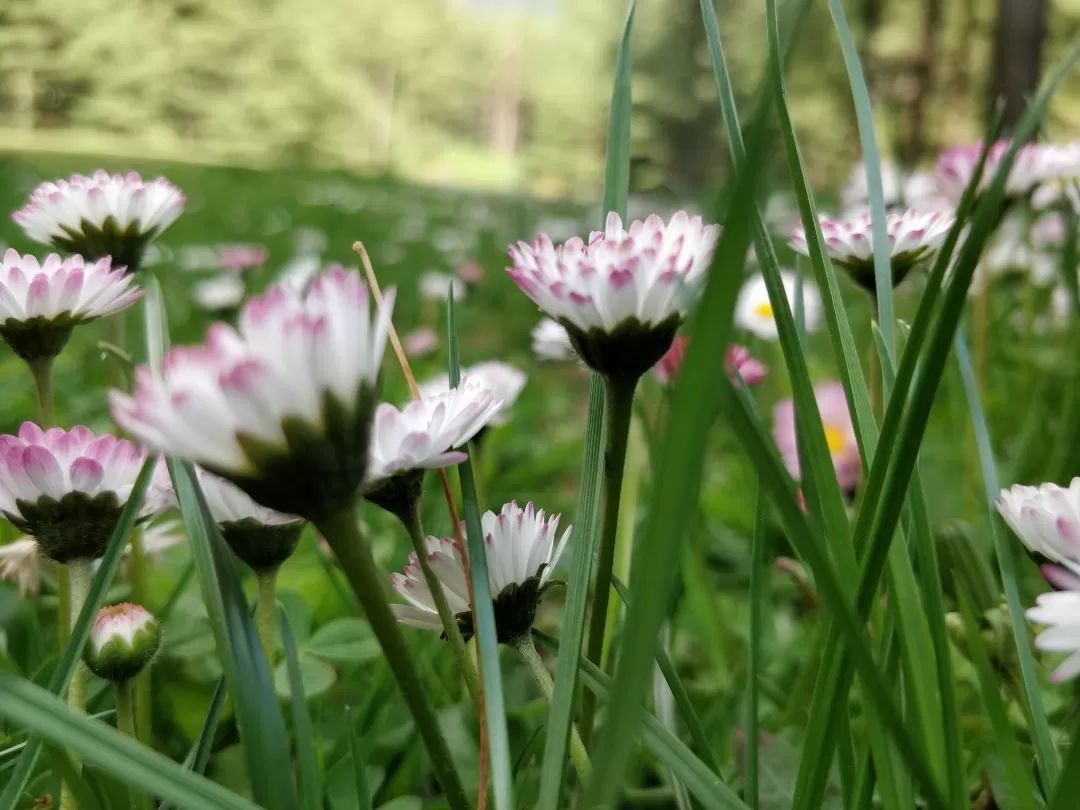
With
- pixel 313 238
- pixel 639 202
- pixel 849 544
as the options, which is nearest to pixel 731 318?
pixel 849 544

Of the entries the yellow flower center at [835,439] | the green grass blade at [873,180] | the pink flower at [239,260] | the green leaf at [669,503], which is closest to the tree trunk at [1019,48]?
the yellow flower center at [835,439]

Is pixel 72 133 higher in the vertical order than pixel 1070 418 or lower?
higher

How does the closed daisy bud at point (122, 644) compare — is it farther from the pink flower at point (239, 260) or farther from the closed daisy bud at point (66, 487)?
the pink flower at point (239, 260)

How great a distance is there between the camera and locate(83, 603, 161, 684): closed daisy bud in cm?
25

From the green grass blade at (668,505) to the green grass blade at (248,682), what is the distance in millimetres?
69

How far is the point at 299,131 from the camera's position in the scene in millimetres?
13469

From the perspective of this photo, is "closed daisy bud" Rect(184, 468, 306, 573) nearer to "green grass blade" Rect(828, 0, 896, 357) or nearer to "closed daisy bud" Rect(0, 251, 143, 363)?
"closed daisy bud" Rect(0, 251, 143, 363)

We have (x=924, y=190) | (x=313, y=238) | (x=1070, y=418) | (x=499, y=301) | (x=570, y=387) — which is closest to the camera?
(x=1070, y=418)

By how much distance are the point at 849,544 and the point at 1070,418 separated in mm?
393

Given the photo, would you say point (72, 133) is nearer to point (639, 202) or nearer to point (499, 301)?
point (639, 202)

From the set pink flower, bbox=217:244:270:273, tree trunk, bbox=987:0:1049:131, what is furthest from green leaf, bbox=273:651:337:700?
tree trunk, bbox=987:0:1049:131

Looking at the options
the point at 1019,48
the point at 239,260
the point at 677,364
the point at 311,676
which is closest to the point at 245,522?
the point at 311,676

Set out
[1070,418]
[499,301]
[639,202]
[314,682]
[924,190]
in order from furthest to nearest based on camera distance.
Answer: [639,202] → [499,301] → [924,190] → [1070,418] → [314,682]

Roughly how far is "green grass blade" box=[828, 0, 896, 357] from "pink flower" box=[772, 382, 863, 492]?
0.26 metres
